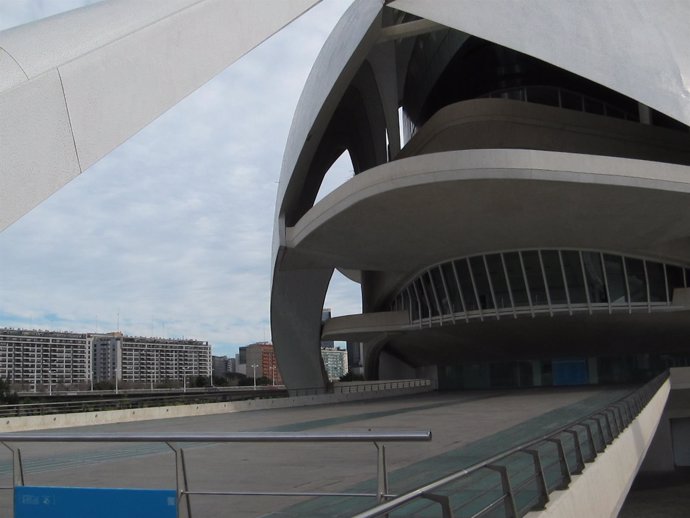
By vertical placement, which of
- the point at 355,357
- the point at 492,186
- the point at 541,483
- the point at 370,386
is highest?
the point at 492,186

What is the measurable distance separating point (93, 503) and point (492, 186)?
1767 centimetres

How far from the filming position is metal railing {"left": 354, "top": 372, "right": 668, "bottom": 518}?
11.0 feet

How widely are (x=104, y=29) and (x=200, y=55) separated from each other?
1.54m

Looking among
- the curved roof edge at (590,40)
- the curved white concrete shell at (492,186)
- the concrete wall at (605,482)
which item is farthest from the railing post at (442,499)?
the curved roof edge at (590,40)

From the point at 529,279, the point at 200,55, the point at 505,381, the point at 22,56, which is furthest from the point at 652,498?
the point at 22,56

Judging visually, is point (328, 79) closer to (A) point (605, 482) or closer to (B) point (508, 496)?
(A) point (605, 482)

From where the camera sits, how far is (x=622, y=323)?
101 ft

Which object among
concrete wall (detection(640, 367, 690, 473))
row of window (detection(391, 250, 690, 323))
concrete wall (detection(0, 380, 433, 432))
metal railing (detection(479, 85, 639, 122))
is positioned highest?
metal railing (detection(479, 85, 639, 122))

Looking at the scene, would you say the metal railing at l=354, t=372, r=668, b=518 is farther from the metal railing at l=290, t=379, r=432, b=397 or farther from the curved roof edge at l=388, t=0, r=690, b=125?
the metal railing at l=290, t=379, r=432, b=397

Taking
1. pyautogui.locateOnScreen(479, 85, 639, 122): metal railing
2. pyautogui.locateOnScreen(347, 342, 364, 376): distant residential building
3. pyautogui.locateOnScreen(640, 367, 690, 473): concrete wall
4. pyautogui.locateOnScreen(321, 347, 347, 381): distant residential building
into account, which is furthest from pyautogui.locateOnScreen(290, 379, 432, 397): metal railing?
pyautogui.locateOnScreen(321, 347, 347, 381): distant residential building

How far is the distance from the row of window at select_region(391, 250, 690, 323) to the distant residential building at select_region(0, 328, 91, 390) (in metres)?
65.4

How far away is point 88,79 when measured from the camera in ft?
17.1

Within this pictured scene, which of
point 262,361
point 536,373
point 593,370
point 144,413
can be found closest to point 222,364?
point 262,361

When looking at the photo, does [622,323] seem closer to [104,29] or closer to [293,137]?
[293,137]
